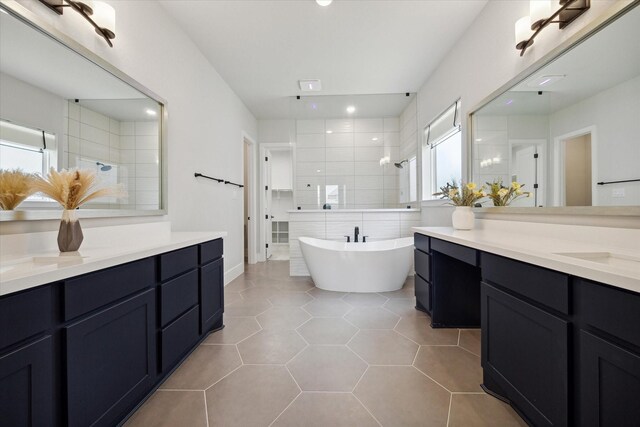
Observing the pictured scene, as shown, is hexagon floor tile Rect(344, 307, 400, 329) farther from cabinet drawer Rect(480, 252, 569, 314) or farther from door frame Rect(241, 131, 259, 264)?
door frame Rect(241, 131, 259, 264)

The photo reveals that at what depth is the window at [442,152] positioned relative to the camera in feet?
9.24

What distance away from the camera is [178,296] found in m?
1.53

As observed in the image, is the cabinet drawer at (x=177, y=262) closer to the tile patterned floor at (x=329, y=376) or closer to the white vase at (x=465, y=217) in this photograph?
the tile patterned floor at (x=329, y=376)

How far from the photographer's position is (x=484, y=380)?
1.43m

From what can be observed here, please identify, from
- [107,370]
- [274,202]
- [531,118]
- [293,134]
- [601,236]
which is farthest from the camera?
[274,202]

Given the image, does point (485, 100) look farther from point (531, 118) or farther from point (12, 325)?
point (12, 325)

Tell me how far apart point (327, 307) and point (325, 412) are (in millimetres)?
1342

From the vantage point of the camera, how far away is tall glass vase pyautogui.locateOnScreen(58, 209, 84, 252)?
1170 mm

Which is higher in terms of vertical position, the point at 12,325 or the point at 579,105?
the point at 579,105

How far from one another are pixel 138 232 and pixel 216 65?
2.31m

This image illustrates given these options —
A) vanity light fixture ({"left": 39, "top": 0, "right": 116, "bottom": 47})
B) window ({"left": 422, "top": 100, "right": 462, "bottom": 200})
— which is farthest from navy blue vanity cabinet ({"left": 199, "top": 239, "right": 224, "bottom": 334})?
window ({"left": 422, "top": 100, "right": 462, "bottom": 200})

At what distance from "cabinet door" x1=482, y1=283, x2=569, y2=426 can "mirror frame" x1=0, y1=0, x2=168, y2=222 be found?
7.21ft

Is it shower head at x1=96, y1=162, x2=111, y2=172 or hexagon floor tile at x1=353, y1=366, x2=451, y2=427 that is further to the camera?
shower head at x1=96, y1=162, x2=111, y2=172

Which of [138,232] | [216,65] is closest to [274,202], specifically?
[216,65]
